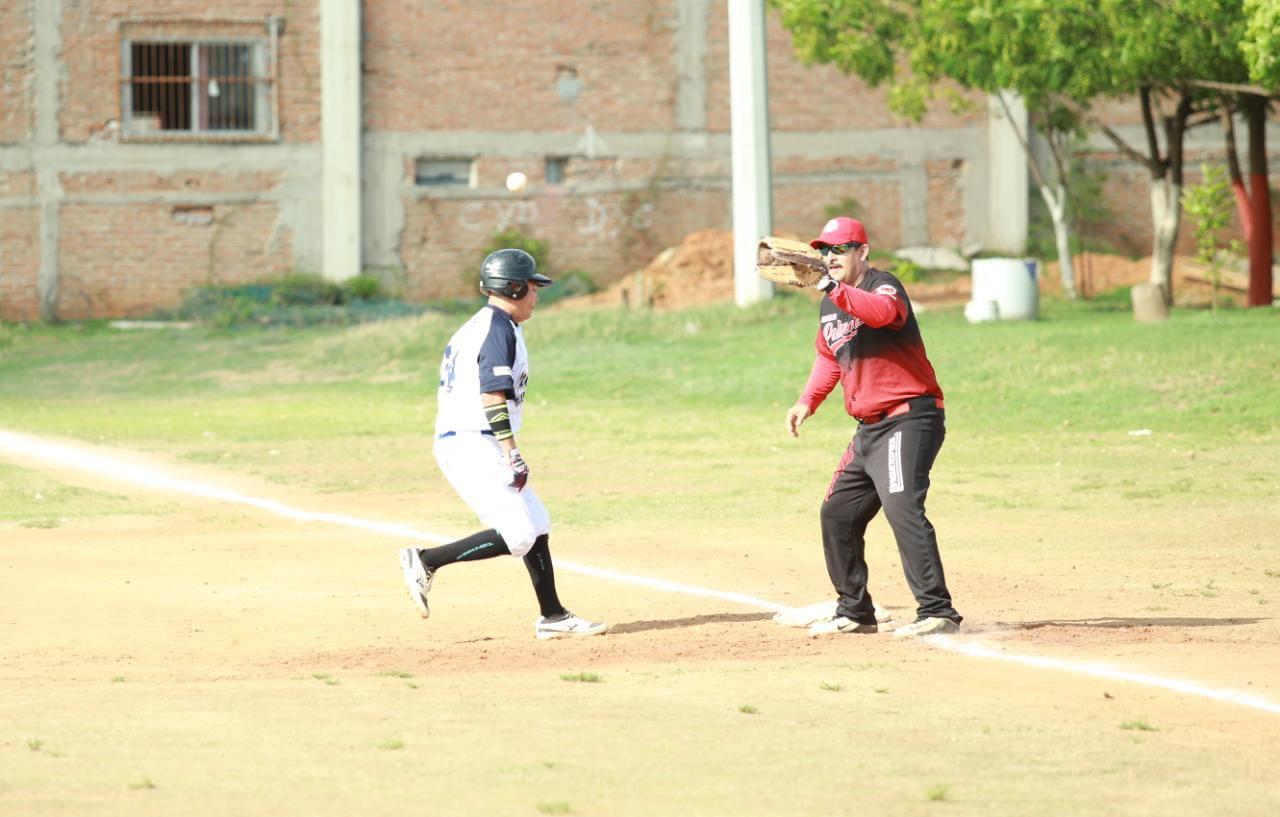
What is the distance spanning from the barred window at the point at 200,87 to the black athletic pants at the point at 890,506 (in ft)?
101

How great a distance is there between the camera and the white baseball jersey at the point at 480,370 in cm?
912

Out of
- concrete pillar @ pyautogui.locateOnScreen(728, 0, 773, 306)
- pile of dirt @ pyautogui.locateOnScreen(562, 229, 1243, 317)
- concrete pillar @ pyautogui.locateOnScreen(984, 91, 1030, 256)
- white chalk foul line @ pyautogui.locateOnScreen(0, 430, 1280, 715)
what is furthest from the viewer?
concrete pillar @ pyautogui.locateOnScreen(984, 91, 1030, 256)

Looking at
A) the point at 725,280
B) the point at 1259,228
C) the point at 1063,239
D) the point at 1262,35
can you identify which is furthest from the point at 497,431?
the point at 725,280

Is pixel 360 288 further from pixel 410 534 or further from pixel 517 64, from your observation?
pixel 410 534

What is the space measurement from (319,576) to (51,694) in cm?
397

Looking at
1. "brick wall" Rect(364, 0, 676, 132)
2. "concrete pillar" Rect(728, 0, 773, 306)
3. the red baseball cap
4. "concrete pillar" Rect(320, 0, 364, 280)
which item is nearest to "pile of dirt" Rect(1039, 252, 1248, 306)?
"concrete pillar" Rect(728, 0, 773, 306)

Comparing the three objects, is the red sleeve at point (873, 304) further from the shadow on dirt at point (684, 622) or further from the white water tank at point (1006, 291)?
the white water tank at point (1006, 291)

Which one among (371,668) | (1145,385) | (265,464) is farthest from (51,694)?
(1145,385)

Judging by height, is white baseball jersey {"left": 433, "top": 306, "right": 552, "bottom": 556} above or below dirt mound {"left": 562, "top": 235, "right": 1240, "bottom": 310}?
below

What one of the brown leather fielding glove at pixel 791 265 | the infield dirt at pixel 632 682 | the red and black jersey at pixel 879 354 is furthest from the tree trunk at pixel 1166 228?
the brown leather fielding glove at pixel 791 265

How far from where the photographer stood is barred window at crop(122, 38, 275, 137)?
1503 inches

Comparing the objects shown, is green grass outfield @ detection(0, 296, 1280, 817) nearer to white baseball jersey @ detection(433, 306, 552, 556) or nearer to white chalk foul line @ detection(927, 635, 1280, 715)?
white chalk foul line @ detection(927, 635, 1280, 715)

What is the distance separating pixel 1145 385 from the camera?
21.8 meters

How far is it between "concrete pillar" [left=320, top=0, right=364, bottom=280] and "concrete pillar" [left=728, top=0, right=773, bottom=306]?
1036 cm
